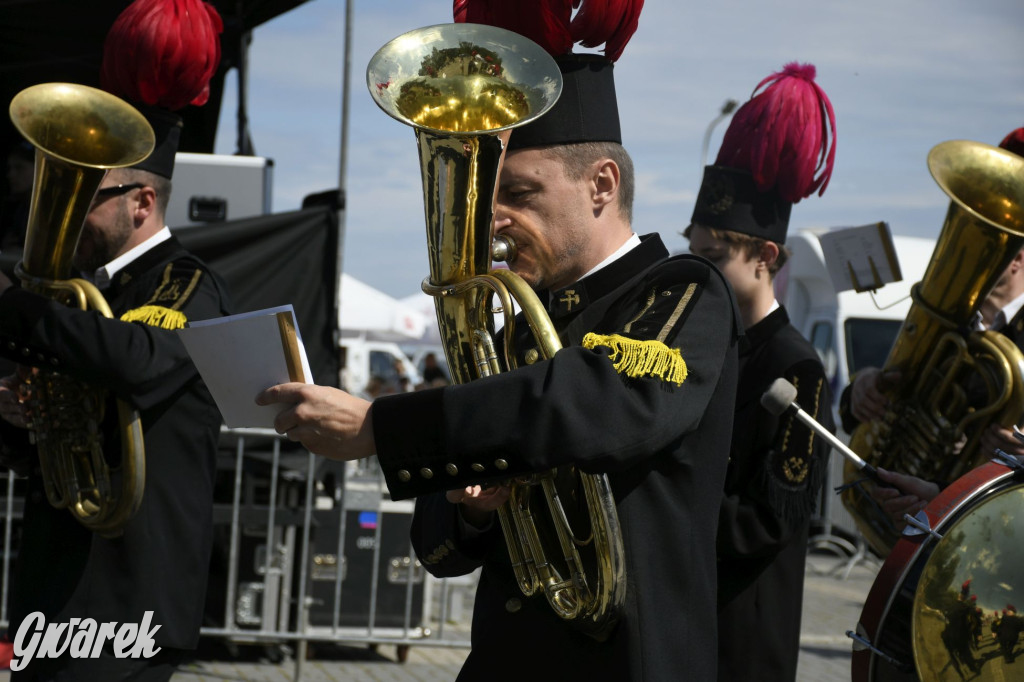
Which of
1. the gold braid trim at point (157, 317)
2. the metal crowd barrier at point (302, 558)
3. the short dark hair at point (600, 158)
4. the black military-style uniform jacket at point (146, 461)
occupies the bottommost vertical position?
the metal crowd barrier at point (302, 558)

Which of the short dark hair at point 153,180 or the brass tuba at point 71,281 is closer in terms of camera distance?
the brass tuba at point 71,281

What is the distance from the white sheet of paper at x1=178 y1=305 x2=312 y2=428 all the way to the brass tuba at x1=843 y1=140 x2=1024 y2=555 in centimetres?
181

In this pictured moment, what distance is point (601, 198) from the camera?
2334 mm

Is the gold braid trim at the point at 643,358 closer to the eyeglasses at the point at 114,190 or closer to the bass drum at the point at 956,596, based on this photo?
the bass drum at the point at 956,596

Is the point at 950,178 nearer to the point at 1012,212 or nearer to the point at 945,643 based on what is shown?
the point at 1012,212

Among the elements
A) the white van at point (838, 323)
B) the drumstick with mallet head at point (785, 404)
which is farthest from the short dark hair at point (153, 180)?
the white van at point (838, 323)

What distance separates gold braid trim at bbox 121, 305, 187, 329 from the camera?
11.1 feet

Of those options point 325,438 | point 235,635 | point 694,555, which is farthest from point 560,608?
point 235,635

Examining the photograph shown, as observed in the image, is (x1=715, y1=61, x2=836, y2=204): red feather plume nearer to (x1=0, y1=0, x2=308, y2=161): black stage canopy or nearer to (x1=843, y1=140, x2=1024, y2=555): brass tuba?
(x1=843, y1=140, x2=1024, y2=555): brass tuba

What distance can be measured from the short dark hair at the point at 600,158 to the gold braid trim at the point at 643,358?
45cm

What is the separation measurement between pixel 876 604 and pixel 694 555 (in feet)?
1.33

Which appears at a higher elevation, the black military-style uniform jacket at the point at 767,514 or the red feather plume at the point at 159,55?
the red feather plume at the point at 159,55

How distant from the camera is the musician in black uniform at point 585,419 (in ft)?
6.20

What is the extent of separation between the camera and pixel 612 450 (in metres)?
1.89
